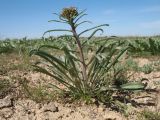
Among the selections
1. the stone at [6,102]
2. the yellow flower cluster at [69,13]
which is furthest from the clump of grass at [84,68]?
the stone at [6,102]

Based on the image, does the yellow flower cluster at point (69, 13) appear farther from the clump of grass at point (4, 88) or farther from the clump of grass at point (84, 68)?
the clump of grass at point (4, 88)

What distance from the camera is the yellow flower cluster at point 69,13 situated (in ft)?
13.6

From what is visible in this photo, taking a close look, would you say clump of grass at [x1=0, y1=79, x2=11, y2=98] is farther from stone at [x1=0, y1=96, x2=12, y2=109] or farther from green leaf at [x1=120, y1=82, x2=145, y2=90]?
green leaf at [x1=120, y1=82, x2=145, y2=90]

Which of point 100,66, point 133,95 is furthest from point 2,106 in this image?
point 133,95

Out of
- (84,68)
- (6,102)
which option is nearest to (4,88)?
(6,102)

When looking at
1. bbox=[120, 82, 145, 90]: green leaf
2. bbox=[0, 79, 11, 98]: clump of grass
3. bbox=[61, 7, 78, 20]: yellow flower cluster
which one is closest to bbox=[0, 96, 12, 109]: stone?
bbox=[0, 79, 11, 98]: clump of grass

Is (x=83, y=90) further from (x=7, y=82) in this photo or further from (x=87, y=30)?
(x=7, y=82)

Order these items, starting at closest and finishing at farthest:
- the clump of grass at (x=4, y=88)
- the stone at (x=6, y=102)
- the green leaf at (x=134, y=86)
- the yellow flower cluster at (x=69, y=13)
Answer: the yellow flower cluster at (x=69, y=13) → the stone at (x=6, y=102) → the green leaf at (x=134, y=86) → the clump of grass at (x=4, y=88)

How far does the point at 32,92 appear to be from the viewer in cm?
470

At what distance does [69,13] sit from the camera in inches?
163

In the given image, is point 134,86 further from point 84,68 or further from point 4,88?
point 4,88

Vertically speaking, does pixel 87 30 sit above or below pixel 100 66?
above

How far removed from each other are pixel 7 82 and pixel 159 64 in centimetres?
293

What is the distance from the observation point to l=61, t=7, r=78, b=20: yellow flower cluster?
4.14 meters
